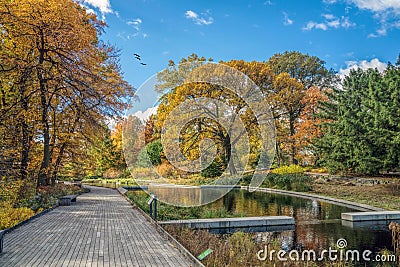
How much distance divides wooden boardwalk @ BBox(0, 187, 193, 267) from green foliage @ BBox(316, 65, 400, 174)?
1311cm

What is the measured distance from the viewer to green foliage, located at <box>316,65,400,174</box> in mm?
16656

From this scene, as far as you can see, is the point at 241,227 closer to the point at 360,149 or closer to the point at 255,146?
the point at 360,149

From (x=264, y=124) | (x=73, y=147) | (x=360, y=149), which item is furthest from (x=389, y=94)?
(x=73, y=147)

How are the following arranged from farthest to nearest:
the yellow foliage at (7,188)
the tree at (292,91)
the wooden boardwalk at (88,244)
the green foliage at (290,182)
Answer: the tree at (292,91) < the green foliage at (290,182) < the yellow foliage at (7,188) < the wooden boardwalk at (88,244)

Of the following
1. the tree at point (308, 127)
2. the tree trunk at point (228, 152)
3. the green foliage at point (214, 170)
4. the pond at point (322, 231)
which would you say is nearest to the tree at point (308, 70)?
the tree at point (308, 127)

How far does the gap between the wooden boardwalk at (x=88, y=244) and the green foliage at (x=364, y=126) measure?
13112mm

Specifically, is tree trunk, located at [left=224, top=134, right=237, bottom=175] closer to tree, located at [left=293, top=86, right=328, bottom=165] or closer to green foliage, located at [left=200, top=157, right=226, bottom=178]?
green foliage, located at [left=200, top=157, right=226, bottom=178]

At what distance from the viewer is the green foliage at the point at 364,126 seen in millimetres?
16656

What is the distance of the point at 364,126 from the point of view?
60.4 ft

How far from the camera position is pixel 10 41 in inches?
453

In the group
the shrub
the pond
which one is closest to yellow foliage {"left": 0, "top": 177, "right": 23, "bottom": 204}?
the pond

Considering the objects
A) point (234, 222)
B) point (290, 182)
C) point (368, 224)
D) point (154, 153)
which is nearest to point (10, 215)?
point (234, 222)

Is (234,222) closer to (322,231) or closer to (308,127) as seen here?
(322,231)

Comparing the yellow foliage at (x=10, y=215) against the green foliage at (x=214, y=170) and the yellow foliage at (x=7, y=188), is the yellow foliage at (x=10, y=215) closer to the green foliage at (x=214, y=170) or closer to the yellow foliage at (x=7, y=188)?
the yellow foliage at (x=7, y=188)
